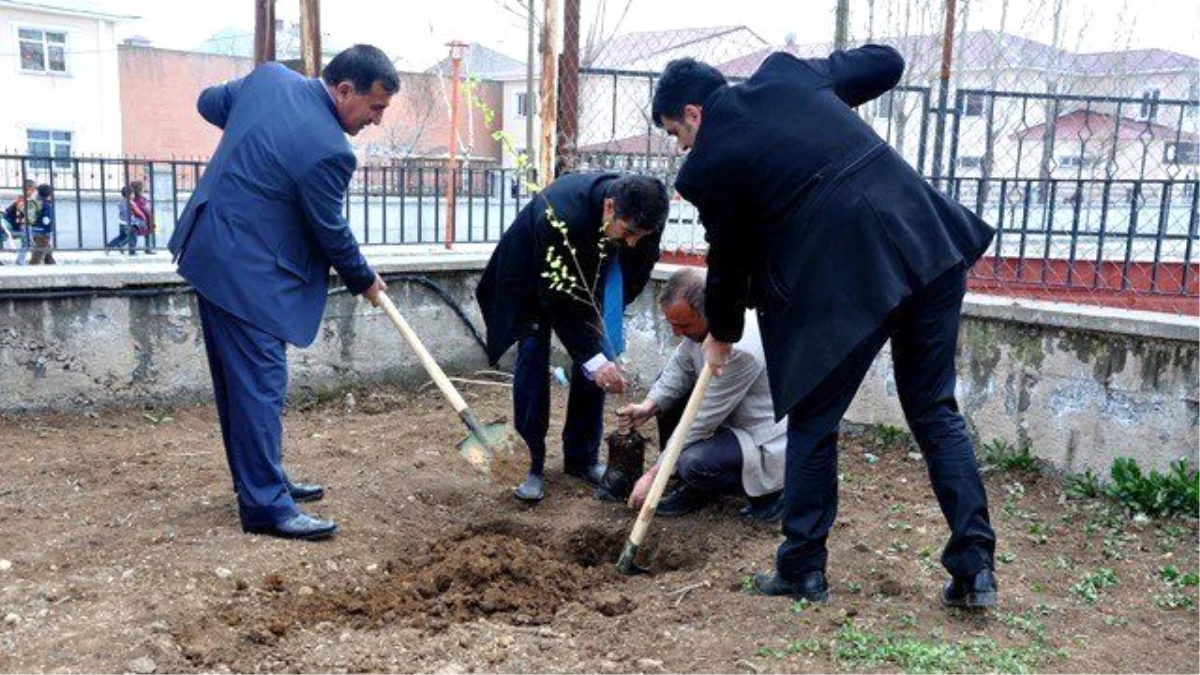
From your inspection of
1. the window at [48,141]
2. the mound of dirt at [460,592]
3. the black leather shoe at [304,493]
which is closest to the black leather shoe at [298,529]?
the mound of dirt at [460,592]

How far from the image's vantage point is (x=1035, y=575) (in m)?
A: 3.60

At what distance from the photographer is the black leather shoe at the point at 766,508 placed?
410cm

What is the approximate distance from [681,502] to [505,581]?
986mm

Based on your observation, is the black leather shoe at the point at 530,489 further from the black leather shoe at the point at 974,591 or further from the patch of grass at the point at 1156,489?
the patch of grass at the point at 1156,489

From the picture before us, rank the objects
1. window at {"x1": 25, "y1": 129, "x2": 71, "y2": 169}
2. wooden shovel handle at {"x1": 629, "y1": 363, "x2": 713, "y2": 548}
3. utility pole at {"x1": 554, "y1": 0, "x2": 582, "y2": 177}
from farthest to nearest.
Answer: window at {"x1": 25, "y1": 129, "x2": 71, "y2": 169} → utility pole at {"x1": 554, "y1": 0, "x2": 582, "y2": 177} → wooden shovel handle at {"x1": 629, "y1": 363, "x2": 713, "y2": 548}

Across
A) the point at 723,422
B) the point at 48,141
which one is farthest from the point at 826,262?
the point at 48,141

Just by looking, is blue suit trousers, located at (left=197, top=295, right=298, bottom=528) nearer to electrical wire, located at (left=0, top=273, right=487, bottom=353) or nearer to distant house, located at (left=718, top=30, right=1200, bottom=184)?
electrical wire, located at (left=0, top=273, right=487, bottom=353)

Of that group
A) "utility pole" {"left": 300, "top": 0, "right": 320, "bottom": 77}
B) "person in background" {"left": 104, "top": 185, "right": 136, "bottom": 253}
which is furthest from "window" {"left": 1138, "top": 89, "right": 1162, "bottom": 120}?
"person in background" {"left": 104, "top": 185, "right": 136, "bottom": 253}

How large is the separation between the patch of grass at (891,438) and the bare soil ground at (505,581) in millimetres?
250

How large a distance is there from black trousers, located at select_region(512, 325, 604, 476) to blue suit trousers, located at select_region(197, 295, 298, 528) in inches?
43.5

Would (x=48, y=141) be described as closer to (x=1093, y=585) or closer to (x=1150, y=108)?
(x=1150, y=108)

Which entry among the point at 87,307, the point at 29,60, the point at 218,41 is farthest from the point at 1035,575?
the point at 218,41

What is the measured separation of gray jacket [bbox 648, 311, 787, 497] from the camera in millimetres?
3949

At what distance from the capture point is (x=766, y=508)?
4.12 metres
